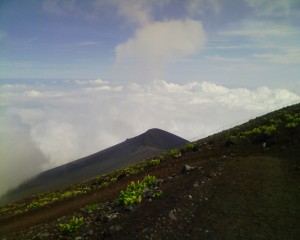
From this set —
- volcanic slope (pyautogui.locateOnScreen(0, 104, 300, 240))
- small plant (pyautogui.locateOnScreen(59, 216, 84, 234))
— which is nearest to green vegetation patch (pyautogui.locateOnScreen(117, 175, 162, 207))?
volcanic slope (pyautogui.locateOnScreen(0, 104, 300, 240))

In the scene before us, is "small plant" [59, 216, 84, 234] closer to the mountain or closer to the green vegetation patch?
the green vegetation patch

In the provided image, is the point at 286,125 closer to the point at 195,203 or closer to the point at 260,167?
the point at 260,167

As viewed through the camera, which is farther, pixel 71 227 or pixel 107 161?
pixel 107 161

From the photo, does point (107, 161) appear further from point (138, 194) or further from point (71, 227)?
point (71, 227)

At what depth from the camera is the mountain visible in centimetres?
7523

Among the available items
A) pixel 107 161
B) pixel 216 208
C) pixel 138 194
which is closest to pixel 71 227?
pixel 138 194

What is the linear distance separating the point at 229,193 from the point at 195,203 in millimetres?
1937

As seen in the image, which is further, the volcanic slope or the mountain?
the mountain

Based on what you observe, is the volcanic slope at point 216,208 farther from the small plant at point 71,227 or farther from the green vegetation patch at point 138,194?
the green vegetation patch at point 138,194

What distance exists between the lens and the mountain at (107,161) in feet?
247

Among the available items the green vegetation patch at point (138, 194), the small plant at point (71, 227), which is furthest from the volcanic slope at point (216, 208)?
the green vegetation patch at point (138, 194)

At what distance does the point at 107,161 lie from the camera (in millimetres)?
85062

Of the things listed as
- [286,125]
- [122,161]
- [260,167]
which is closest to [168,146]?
[122,161]

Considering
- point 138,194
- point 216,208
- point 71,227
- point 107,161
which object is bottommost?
point 216,208
